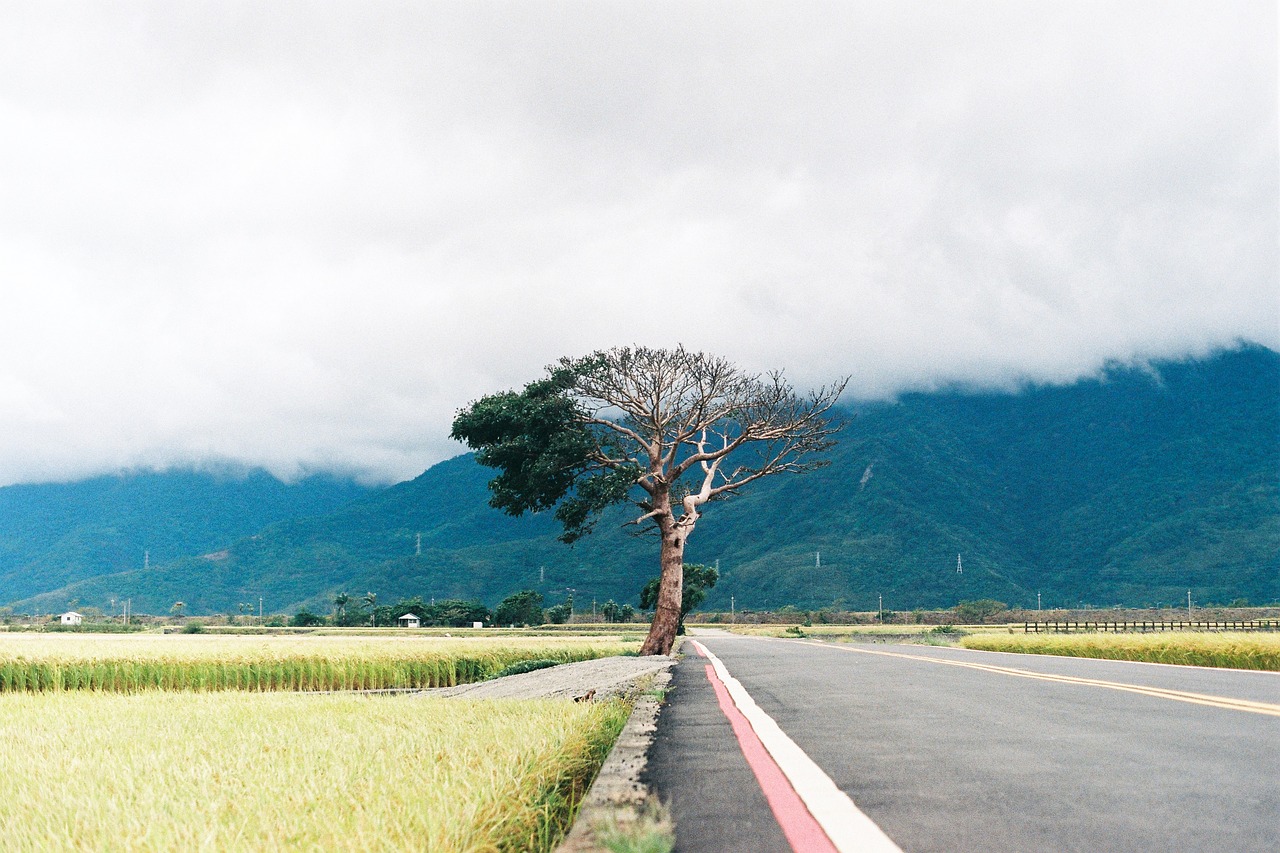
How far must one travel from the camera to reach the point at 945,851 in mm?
3303

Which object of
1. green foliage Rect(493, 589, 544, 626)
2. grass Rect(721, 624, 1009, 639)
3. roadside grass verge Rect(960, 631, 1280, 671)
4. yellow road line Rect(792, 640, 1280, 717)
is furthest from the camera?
green foliage Rect(493, 589, 544, 626)

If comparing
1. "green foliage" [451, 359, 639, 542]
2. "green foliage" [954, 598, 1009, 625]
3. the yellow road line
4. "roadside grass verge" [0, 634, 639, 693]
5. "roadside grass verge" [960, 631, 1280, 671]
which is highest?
"green foliage" [451, 359, 639, 542]

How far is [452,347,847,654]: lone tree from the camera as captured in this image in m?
23.1

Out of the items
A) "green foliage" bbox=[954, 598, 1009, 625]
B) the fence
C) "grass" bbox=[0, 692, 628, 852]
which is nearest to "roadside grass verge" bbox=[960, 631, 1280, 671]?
"grass" bbox=[0, 692, 628, 852]

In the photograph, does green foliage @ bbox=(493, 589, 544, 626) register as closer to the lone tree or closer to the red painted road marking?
the lone tree

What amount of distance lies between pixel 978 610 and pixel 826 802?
174 m

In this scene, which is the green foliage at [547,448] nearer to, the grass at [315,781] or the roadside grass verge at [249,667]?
the roadside grass verge at [249,667]

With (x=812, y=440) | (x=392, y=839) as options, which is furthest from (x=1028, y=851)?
(x=812, y=440)

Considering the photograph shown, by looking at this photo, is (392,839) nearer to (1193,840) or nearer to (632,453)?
(1193,840)

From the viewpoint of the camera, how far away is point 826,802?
4.01 metres

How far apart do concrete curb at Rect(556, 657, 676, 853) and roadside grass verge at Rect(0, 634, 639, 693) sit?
59.2 ft

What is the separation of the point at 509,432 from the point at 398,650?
6.43 metres

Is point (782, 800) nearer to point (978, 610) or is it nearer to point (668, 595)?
point (668, 595)

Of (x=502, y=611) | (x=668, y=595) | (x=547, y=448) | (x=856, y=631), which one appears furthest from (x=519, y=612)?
(x=547, y=448)
